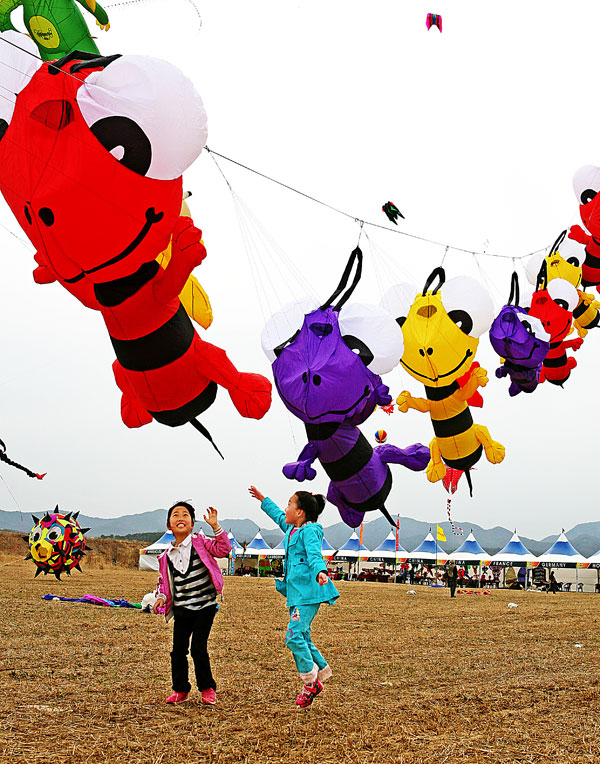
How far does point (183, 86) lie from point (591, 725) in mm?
4135

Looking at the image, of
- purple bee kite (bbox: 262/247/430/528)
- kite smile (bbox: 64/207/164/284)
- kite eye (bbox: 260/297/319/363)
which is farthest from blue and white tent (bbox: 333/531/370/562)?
kite smile (bbox: 64/207/164/284)

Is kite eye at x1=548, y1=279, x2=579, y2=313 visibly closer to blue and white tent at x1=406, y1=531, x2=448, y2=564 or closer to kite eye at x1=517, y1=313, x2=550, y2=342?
kite eye at x1=517, y1=313, x2=550, y2=342

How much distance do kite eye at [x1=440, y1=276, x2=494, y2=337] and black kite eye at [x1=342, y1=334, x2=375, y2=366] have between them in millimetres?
1797

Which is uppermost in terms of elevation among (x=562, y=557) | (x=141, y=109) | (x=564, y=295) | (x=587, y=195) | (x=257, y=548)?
(x=587, y=195)

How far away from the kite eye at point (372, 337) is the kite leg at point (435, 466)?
3322mm

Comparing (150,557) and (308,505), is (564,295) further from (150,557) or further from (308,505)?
(150,557)

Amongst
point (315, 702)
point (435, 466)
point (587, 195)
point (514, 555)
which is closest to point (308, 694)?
point (315, 702)

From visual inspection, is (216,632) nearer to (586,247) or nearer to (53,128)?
(53,128)

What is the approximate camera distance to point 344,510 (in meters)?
8.26

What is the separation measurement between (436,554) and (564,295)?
2212cm

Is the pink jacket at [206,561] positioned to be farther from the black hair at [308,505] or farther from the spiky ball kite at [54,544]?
the spiky ball kite at [54,544]

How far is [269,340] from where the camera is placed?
270 inches

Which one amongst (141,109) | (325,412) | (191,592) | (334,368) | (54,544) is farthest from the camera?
(54,544)

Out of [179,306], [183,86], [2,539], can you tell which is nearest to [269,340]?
[179,306]
